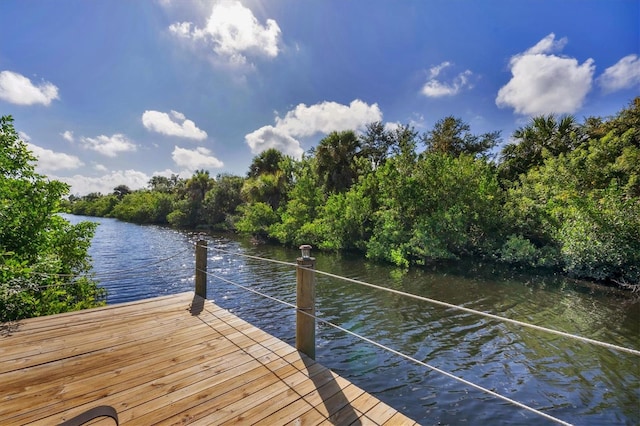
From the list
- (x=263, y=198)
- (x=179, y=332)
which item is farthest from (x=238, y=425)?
(x=263, y=198)

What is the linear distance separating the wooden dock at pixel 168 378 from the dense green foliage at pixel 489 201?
9703 mm

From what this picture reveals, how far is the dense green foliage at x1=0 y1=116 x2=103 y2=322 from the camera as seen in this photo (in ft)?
12.3

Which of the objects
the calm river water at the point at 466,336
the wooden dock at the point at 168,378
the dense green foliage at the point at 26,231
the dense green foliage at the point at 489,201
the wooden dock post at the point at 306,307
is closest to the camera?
the wooden dock at the point at 168,378

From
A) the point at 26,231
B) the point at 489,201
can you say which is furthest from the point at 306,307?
the point at 489,201

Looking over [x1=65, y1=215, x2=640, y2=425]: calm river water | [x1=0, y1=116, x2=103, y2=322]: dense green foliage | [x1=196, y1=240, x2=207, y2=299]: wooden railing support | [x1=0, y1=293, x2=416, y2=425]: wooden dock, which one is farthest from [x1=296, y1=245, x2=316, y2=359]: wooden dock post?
[x1=0, y1=116, x2=103, y2=322]: dense green foliage

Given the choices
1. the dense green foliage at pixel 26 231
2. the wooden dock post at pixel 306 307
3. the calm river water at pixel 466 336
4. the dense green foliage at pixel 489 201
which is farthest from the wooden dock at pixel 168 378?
the dense green foliage at pixel 489 201

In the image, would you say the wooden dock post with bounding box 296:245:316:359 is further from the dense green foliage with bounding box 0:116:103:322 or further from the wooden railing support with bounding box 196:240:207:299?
the dense green foliage with bounding box 0:116:103:322

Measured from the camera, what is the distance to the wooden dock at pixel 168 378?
1.76m

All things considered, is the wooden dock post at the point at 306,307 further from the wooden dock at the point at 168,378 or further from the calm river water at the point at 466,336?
the calm river water at the point at 466,336

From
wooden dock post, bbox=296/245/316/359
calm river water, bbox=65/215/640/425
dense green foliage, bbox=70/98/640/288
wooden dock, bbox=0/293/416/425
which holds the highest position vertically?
dense green foliage, bbox=70/98/640/288

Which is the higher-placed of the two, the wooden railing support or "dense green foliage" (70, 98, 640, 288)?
"dense green foliage" (70, 98, 640, 288)

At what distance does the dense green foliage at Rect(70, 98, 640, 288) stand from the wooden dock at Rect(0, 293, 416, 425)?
9703 millimetres

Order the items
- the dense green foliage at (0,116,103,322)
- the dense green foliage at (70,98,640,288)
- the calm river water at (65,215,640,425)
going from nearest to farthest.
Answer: the calm river water at (65,215,640,425) < the dense green foliage at (0,116,103,322) < the dense green foliage at (70,98,640,288)

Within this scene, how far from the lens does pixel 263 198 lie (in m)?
22.8
